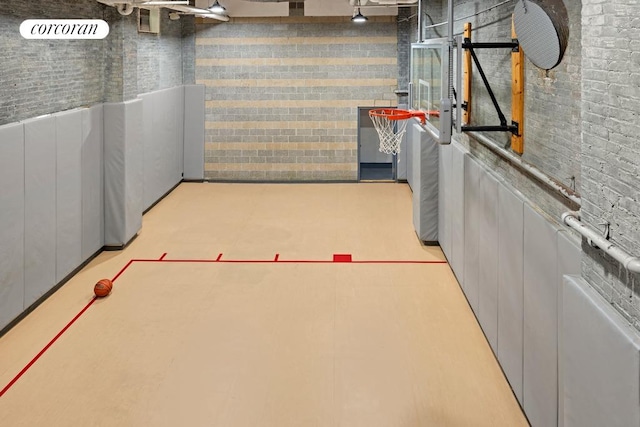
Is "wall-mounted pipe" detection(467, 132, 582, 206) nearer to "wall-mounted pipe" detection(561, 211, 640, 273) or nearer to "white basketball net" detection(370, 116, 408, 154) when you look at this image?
"wall-mounted pipe" detection(561, 211, 640, 273)

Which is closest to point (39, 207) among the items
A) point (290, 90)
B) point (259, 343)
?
point (259, 343)

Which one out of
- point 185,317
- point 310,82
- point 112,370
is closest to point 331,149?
point 310,82

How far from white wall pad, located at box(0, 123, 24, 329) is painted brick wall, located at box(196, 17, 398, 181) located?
7.95 m

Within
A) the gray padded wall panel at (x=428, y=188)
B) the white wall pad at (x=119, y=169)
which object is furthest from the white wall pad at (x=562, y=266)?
the white wall pad at (x=119, y=169)

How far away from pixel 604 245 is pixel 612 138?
1.68 feet

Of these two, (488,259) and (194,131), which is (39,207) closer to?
(488,259)

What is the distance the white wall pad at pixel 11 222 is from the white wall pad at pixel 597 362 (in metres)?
5.09

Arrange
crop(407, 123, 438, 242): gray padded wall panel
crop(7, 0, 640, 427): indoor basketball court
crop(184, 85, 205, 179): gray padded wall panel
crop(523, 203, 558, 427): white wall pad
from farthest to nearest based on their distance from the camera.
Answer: crop(184, 85, 205, 179): gray padded wall panel → crop(407, 123, 438, 242): gray padded wall panel → crop(523, 203, 558, 427): white wall pad → crop(7, 0, 640, 427): indoor basketball court

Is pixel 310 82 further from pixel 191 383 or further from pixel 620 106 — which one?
pixel 620 106

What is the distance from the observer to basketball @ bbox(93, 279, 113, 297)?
7.34 metres

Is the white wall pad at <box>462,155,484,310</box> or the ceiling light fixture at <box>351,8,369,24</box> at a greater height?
the ceiling light fixture at <box>351,8,369,24</box>

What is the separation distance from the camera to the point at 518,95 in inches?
214

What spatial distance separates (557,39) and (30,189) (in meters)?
5.24

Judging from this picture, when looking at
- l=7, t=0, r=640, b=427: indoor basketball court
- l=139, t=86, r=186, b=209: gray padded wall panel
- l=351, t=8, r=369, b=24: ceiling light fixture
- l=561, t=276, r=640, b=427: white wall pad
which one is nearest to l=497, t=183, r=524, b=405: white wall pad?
l=7, t=0, r=640, b=427: indoor basketball court
